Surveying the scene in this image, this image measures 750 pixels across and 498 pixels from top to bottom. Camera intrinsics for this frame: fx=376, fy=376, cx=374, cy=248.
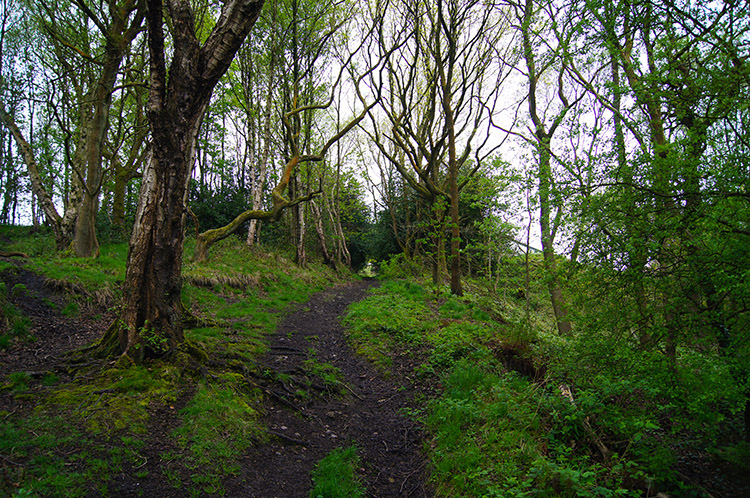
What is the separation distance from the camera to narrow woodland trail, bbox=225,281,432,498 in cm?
345

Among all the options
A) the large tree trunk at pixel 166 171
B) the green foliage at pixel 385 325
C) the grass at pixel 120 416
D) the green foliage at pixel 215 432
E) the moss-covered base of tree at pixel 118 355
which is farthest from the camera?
the green foliage at pixel 385 325

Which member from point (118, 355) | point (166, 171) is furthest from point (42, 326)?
point (166, 171)

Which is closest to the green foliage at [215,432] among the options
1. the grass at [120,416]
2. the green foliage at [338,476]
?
the grass at [120,416]

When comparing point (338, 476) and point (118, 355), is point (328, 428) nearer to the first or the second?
point (338, 476)

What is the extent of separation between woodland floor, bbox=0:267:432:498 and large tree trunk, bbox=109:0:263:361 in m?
0.99

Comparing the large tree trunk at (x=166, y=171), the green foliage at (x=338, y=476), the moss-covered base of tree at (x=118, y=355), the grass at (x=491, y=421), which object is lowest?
the green foliage at (x=338, y=476)

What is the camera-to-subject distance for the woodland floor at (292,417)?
3225 millimetres

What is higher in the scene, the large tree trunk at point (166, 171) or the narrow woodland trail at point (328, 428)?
the large tree trunk at point (166, 171)

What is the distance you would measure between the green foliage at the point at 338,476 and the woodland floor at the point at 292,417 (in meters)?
0.10

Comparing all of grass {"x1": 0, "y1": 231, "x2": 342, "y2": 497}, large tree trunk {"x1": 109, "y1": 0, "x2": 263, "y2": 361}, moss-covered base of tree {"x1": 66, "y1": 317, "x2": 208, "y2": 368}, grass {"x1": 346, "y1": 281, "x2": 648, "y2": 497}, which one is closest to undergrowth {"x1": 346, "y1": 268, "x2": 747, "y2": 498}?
grass {"x1": 346, "y1": 281, "x2": 648, "y2": 497}

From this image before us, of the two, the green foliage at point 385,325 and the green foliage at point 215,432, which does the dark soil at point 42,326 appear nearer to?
the green foliage at point 215,432

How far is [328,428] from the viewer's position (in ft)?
14.8

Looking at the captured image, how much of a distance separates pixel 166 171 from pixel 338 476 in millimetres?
3995

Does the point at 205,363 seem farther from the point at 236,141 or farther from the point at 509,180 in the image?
the point at 236,141
